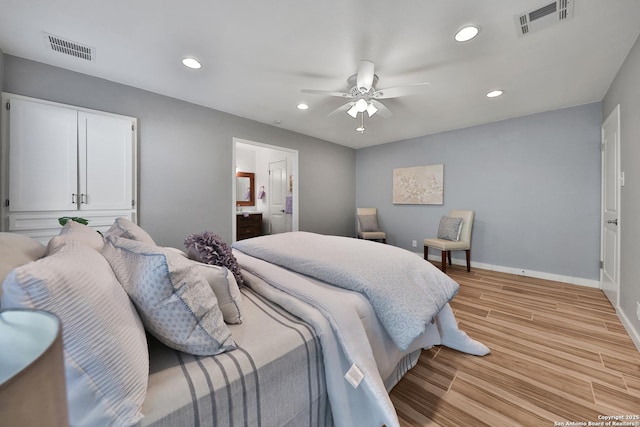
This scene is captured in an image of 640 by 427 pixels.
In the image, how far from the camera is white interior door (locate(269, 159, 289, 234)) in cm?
531

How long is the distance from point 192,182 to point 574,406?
387 centimetres

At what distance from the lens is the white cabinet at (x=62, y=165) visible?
216 cm

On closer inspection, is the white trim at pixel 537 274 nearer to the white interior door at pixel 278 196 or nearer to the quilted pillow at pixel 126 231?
the white interior door at pixel 278 196

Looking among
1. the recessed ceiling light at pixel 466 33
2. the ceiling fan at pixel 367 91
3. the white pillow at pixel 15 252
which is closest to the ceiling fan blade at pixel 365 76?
the ceiling fan at pixel 367 91

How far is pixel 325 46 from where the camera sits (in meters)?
2.00

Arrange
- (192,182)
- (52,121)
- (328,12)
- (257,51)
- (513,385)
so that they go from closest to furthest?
(513,385) < (328,12) < (257,51) < (52,121) < (192,182)

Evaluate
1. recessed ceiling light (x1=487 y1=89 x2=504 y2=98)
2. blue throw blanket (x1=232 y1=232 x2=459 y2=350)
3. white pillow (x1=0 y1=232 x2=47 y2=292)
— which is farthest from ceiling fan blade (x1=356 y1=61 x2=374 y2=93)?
white pillow (x1=0 y1=232 x2=47 y2=292)

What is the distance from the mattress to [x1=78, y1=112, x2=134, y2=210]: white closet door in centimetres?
240

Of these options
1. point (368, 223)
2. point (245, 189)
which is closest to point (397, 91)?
point (368, 223)

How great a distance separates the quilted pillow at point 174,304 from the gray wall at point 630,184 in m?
2.96

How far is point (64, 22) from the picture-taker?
1.77 meters

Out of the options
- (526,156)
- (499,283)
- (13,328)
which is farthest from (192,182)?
(526,156)

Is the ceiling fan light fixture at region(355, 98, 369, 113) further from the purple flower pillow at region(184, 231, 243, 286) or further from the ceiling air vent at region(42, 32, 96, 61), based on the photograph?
the ceiling air vent at region(42, 32, 96, 61)

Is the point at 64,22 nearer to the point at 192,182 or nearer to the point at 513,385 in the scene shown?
A: the point at 192,182
